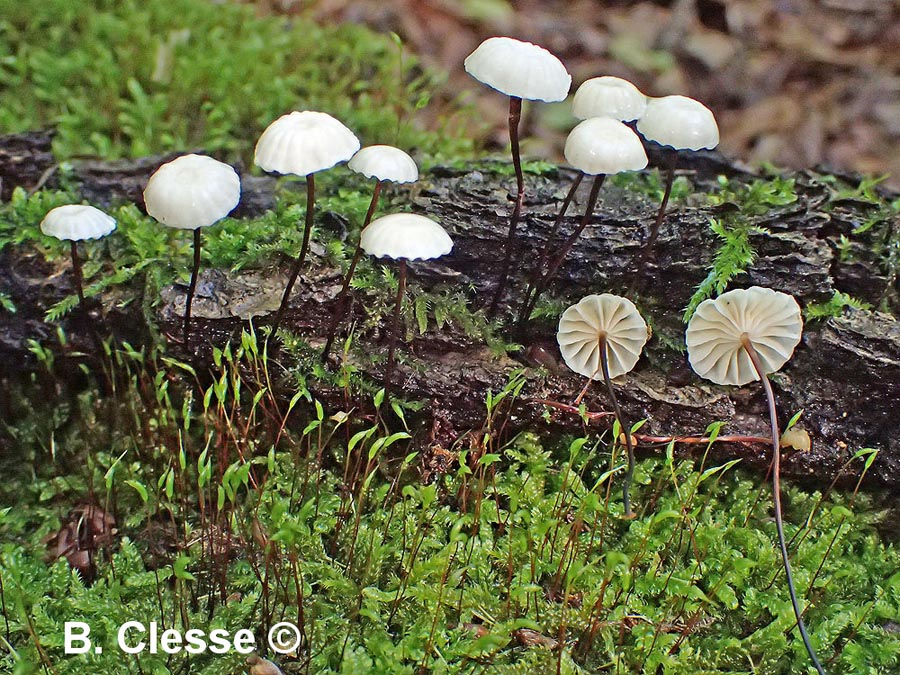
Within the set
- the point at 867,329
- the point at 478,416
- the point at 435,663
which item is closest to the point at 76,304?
the point at 478,416

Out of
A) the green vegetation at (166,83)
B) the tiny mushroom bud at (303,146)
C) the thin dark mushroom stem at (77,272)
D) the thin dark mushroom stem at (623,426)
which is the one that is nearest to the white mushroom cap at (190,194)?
the tiny mushroom bud at (303,146)

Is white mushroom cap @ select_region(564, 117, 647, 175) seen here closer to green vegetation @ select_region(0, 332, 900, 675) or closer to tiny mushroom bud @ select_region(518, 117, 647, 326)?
tiny mushroom bud @ select_region(518, 117, 647, 326)

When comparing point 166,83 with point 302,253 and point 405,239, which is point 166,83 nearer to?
point 302,253

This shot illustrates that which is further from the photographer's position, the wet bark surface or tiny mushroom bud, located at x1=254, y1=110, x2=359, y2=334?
the wet bark surface

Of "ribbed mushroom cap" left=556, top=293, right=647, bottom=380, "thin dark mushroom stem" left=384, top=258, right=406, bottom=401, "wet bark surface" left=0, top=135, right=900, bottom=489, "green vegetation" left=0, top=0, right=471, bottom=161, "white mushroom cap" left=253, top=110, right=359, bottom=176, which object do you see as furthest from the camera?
"green vegetation" left=0, top=0, right=471, bottom=161

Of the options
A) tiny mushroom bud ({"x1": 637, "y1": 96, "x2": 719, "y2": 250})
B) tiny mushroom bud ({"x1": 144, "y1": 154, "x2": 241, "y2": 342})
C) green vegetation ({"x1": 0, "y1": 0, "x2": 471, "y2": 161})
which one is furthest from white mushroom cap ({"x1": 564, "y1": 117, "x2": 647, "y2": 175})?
green vegetation ({"x1": 0, "y1": 0, "x2": 471, "y2": 161})

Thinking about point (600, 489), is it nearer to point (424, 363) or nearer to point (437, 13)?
point (424, 363)

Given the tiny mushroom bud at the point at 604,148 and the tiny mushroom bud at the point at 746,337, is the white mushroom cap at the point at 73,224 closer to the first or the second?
the tiny mushroom bud at the point at 604,148
